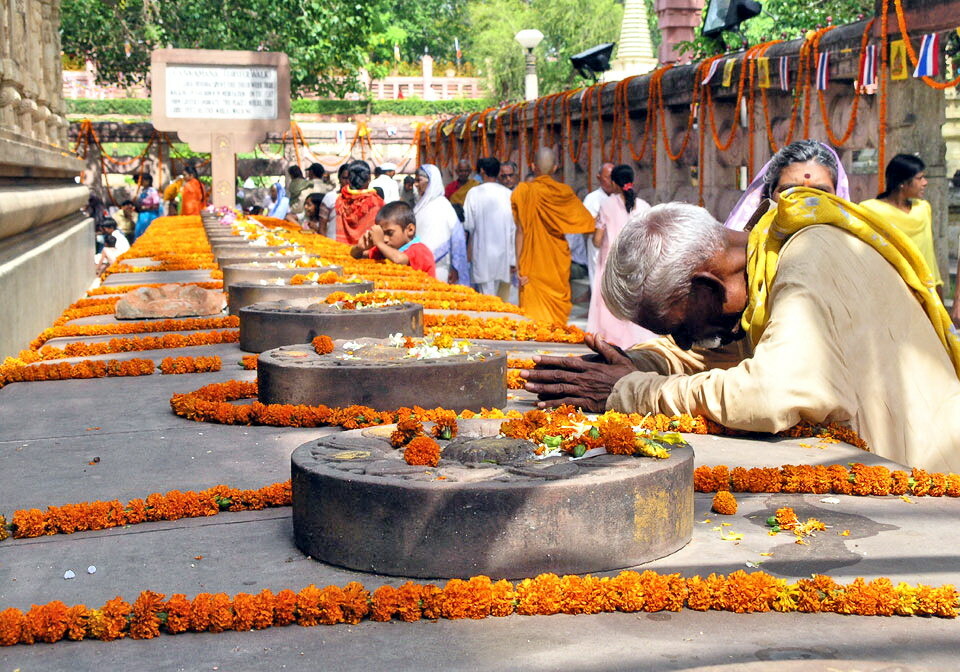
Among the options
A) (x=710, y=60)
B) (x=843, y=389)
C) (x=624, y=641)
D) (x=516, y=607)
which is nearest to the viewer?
(x=624, y=641)

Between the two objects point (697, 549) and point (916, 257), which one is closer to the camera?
point (697, 549)

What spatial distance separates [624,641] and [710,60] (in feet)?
26.1

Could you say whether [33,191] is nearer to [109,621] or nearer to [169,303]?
[169,303]

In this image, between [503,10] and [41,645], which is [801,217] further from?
[503,10]

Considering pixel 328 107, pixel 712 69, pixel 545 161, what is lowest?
pixel 545 161

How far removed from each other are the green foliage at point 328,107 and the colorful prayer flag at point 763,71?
3005 cm

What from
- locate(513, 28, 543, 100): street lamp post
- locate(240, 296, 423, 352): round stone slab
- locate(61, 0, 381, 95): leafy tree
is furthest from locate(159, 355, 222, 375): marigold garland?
locate(61, 0, 381, 95): leafy tree

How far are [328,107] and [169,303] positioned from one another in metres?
33.0

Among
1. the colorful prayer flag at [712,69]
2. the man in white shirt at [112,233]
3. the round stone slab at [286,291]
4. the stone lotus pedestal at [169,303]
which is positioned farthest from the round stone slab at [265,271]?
the man in white shirt at [112,233]

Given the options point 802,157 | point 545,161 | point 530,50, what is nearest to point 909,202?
point 802,157

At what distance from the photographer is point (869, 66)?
7.10 meters

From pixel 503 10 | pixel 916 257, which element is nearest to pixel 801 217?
pixel 916 257

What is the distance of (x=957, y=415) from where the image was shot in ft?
10.1

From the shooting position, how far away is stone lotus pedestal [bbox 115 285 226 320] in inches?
268
